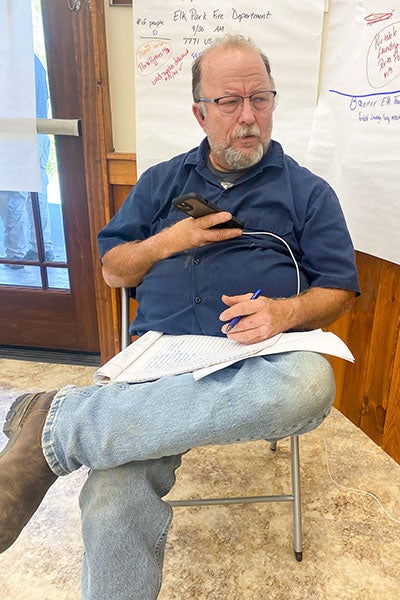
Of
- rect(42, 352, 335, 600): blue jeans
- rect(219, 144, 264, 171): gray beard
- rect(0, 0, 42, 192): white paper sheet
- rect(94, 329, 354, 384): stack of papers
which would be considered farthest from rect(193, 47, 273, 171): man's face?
rect(0, 0, 42, 192): white paper sheet

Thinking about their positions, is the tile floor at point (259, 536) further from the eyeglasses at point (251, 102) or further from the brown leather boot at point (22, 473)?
the eyeglasses at point (251, 102)

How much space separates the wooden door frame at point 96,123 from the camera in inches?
66.3

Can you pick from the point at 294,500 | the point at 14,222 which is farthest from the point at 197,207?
the point at 14,222

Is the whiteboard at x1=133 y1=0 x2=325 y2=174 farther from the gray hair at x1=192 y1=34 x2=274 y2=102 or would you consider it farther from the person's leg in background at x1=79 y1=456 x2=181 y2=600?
the person's leg in background at x1=79 y1=456 x2=181 y2=600

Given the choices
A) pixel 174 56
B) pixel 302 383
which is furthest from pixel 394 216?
pixel 174 56

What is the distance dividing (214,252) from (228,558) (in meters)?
0.77

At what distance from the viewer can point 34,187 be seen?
1.91 meters

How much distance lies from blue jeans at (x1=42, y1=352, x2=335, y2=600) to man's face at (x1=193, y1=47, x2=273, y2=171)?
1.91ft

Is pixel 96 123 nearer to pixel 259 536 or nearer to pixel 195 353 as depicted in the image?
pixel 195 353

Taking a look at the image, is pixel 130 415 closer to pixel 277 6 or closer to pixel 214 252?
pixel 214 252

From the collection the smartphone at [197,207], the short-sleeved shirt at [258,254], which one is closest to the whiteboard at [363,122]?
the short-sleeved shirt at [258,254]

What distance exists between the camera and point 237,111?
3.96ft

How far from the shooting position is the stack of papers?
92cm

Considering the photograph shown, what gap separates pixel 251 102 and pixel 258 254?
0.38 meters
